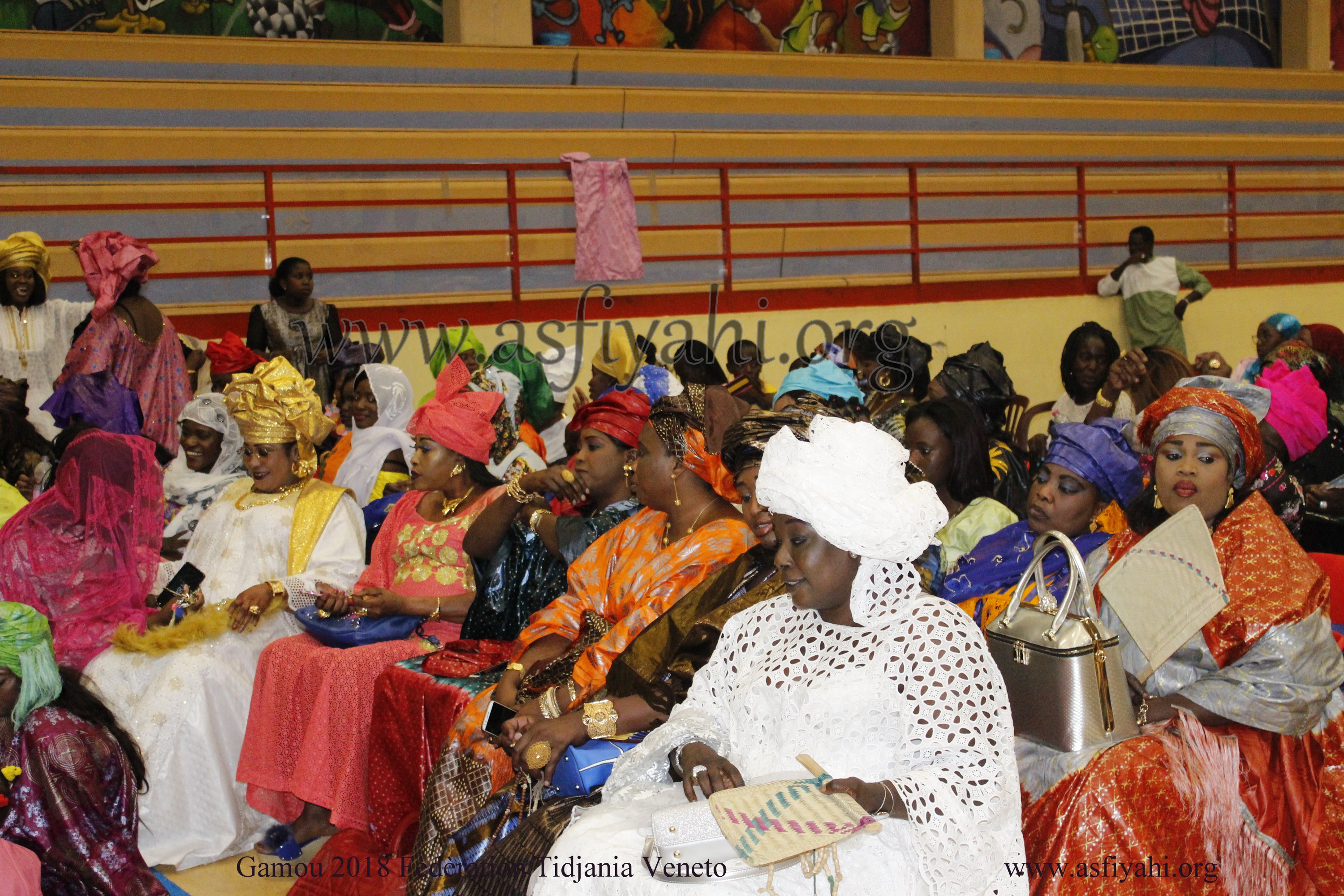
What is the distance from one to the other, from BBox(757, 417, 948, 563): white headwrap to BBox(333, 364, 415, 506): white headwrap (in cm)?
354

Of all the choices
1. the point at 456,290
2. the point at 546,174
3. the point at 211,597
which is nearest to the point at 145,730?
the point at 211,597

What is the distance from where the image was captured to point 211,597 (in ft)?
→ 14.8

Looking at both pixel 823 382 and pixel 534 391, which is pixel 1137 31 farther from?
pixel 823 382

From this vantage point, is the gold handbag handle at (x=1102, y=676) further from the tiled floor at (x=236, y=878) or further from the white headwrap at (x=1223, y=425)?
the tiled floor at (x=236, y=878)

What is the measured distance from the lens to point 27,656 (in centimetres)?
304

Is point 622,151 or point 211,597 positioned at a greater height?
point 622,151

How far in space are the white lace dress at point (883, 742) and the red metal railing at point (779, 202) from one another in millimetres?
6972

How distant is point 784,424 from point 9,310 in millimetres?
5452

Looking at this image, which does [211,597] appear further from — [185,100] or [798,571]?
[185,100]

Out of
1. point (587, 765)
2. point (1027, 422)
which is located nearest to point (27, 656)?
point (587, 765)

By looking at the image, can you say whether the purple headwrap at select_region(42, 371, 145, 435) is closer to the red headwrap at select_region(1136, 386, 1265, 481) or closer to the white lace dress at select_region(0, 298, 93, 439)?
the white lace dress at select_region(0, 298, 93, 439)

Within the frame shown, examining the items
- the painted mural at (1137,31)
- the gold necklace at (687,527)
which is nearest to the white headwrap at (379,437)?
the gold necklace at (687,527)

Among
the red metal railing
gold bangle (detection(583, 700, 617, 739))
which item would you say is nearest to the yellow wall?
the red metal railing

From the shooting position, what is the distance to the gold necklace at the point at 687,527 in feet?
11.2
